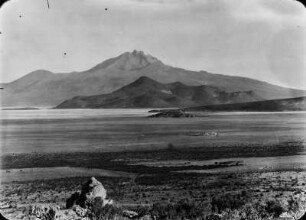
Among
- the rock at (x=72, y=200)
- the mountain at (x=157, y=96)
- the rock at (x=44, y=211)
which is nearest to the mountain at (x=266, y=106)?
the mountain at (x=157, y=96)

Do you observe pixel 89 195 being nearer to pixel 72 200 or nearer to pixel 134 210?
pixel 72 200

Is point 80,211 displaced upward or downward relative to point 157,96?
downward

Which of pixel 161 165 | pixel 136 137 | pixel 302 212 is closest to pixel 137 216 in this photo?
pixel 161 165

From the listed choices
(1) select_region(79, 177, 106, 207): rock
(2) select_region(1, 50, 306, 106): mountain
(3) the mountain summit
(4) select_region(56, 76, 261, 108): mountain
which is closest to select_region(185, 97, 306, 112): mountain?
(4) select_region(56, 76, 261, 108): mountain

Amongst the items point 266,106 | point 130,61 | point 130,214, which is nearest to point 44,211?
point 130,214

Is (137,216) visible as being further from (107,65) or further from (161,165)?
(107,65)
